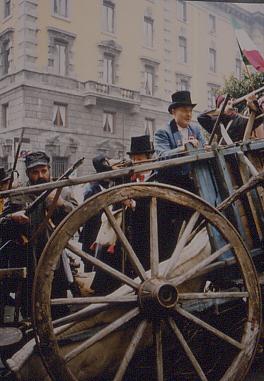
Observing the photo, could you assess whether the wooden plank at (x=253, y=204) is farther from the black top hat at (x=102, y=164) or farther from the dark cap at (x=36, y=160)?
the black top hat at (x=102, y=164)

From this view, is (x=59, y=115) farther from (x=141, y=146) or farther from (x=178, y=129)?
(x=178, y=129)

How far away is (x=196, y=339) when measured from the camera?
2.82 m

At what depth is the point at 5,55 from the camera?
22.7ft

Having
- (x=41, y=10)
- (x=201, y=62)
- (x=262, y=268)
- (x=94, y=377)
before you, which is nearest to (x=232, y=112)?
(x=262, y=268)

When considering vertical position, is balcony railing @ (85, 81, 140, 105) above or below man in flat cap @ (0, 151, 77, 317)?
above

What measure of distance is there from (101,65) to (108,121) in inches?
83.2

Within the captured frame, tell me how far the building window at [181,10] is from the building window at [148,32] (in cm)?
57

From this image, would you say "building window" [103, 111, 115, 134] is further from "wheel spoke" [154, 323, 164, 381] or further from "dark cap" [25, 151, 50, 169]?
"wheel spoke" [154, 323, 164, 381]

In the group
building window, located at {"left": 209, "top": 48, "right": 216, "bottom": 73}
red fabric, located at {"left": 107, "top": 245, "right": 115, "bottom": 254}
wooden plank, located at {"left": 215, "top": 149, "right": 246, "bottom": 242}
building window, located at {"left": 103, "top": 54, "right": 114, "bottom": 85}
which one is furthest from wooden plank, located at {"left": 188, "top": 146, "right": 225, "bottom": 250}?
building window, located at {"left": 209, "top": 48, "right": 216, "bottom": 73}

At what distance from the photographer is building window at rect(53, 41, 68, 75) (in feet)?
22.7

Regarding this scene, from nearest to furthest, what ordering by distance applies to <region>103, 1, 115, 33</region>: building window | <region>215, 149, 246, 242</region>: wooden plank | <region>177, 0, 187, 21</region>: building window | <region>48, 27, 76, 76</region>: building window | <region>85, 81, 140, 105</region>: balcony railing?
<region>215, 149, 246, 242</region>: wooden plank
<region>48, 27, 76, 76</region>: building window
<region>103, 1, 115, 33</region>: building window
<region>85, 81, 140, 105</region>: balcony railing
<region>177, 0, 187, 21</region>: building window

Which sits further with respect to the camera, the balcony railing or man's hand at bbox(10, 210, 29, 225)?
the balcony railing

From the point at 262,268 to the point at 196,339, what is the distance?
0.65 meters

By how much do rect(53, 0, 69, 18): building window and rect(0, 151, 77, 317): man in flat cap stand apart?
3.73 metres
